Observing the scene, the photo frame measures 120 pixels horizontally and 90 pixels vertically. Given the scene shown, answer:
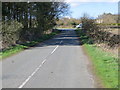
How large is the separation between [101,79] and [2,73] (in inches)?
210

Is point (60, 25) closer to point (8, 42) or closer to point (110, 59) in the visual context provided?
point (8, 42)

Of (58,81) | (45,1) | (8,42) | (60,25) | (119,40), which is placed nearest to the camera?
(58,81)

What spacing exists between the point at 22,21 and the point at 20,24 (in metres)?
6.77

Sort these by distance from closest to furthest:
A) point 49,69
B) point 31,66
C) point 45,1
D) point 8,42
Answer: point 49,69 → point 31,66 → point 8,42 → point 45,1

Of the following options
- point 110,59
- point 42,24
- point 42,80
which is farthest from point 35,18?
point 42,80

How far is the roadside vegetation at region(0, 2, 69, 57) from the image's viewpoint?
31.1 metres

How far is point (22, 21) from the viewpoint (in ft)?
132

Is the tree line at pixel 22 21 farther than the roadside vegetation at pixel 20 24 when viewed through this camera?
Yes

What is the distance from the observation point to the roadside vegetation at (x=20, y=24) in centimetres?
3114

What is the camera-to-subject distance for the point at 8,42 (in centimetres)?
3209

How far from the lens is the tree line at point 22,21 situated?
32.0 m

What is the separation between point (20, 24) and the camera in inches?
1324

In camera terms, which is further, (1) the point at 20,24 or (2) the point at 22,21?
(2) the point at 22,21

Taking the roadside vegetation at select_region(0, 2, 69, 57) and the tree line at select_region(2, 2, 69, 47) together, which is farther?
the tree line at select_region(2, 2, 69, 47)
